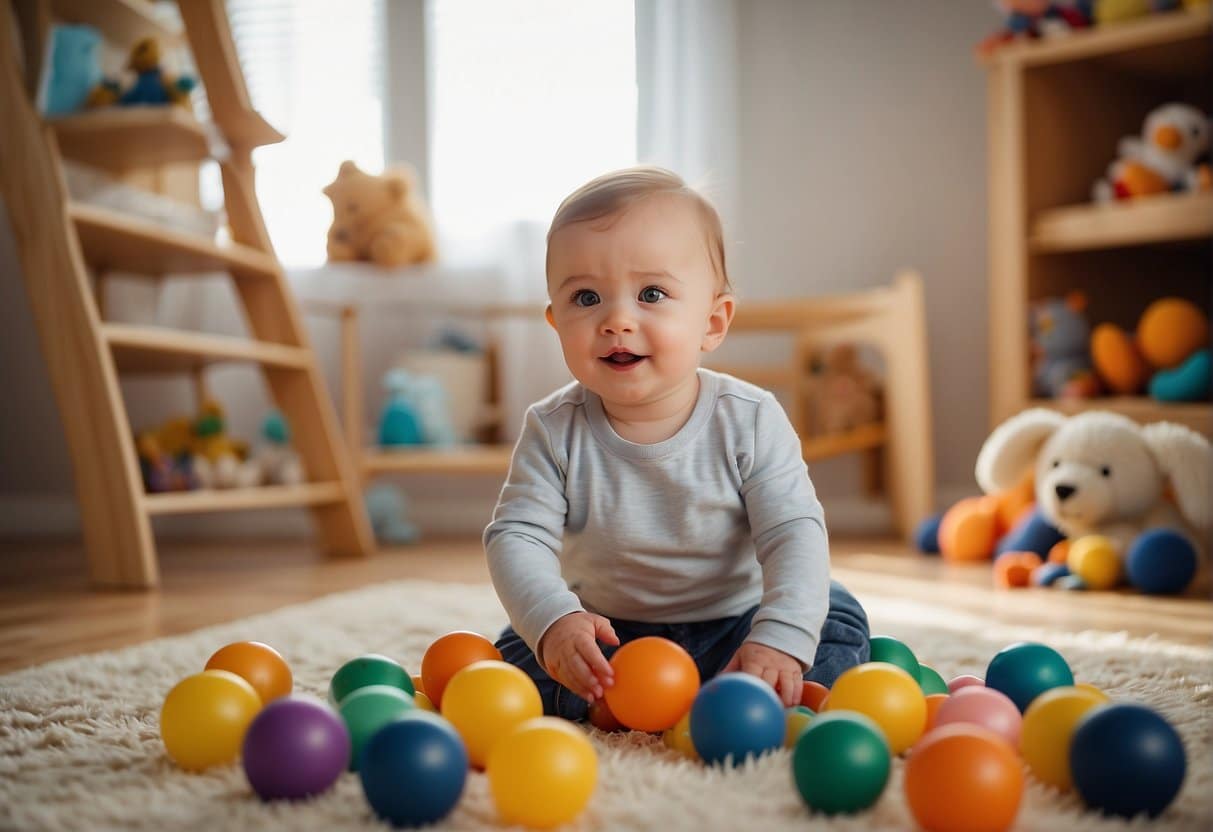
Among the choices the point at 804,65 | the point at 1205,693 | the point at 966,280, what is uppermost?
the point at 804,65

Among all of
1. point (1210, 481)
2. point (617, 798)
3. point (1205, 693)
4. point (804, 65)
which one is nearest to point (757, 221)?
point (804, 65)

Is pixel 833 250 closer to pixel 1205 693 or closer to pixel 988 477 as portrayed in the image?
pixel 988 477

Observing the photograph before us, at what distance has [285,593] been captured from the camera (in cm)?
181

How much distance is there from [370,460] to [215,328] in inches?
31.2

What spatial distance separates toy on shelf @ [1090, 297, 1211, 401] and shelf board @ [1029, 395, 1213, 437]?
2 centimetres

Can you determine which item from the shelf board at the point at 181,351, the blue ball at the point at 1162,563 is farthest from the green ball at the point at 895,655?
the shelf board at the point at 181,351

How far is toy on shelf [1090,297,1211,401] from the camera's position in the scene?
207 centimetres

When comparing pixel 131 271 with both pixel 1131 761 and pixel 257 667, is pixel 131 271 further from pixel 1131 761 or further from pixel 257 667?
pixel 1131 761

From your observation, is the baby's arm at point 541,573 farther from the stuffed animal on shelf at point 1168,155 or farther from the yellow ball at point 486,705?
the stuffed animal on shelf at point 1168,155

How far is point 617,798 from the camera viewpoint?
708mm

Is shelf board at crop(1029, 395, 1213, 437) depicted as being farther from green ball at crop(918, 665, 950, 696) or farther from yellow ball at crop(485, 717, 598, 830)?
yellow ball at crop(485, 717, 598, 830)

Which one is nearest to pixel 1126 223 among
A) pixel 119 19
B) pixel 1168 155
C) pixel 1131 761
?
pixel 1168 155

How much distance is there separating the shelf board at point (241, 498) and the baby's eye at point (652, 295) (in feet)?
3.99

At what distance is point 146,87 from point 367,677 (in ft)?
5.51
